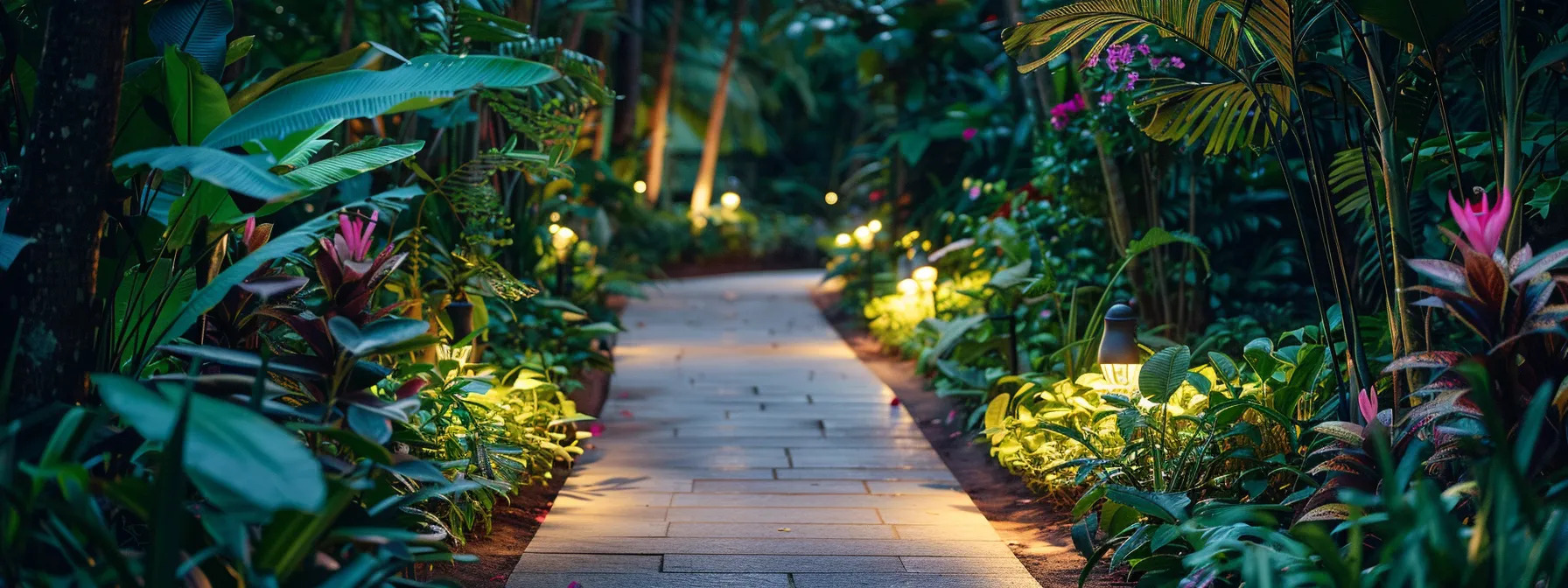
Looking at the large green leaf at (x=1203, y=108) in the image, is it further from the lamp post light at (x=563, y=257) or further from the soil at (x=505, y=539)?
the lamp post light at (x=563, y=257)

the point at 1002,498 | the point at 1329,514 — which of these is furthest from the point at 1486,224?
the point at 1002,498

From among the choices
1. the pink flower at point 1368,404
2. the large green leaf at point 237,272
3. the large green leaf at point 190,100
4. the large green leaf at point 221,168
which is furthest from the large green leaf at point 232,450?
the pink flower at point 1368,404

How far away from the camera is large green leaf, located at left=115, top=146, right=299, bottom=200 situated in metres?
1.86

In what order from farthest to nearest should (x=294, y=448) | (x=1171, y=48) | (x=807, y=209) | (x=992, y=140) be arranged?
(x=807, y=209) < (x=992, y=140) < (x=1171, y=48) < (x=294, y=448)

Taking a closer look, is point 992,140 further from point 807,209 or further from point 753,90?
point 807,209

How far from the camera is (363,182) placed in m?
4.56

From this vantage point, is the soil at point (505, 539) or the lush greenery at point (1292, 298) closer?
the lush greenery at point (1292, 298)

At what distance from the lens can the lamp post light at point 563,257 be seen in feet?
22.0

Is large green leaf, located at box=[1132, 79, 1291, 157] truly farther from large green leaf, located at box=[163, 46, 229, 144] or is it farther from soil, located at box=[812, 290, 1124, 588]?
large green leaf, located at box=[163, 46, 229, 144]

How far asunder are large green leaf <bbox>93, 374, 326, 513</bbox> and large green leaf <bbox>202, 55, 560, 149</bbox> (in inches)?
26.2

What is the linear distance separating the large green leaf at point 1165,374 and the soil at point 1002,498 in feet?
1.60

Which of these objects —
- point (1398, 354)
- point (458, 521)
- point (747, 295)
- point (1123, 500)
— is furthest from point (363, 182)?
point (747, 295)

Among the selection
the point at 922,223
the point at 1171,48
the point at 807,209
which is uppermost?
the point at 1171,48

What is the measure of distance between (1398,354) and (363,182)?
3629mm
